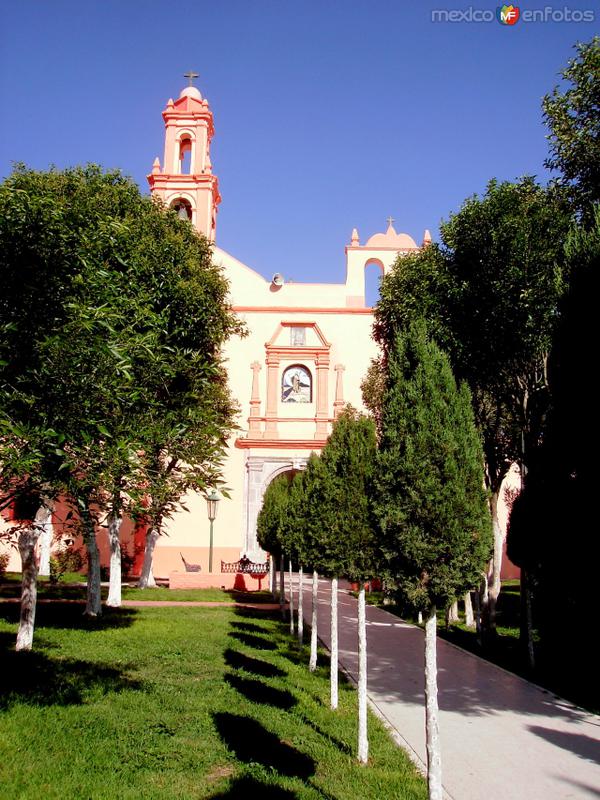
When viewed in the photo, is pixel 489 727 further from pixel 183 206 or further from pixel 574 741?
pixel 183 206

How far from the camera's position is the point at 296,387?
1293 inches

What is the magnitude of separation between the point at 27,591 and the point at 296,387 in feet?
72.7

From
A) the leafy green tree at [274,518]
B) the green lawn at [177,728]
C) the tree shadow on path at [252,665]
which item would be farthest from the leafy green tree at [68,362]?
the leafy green tree at [274,518]

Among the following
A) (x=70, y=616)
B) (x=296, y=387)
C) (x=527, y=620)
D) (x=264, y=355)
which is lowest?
(x=70, y=616)

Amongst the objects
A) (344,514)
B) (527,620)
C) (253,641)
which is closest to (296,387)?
(253,641)

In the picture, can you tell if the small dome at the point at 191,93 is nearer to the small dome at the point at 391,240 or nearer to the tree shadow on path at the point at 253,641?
the small dome at the point at 391,240

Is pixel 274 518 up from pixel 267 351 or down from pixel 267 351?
down

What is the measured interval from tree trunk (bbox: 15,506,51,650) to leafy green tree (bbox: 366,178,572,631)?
8.04 metres

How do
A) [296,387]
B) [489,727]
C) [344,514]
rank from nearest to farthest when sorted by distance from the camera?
[489,727] < [344,514] < [296,387]

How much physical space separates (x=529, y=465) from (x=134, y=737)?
8949 millimetres

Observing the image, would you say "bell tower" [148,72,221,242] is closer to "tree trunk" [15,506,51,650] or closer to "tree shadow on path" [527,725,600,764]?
"tree trunk" [15,506,51,650]

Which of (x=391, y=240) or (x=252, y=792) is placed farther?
(x=391, y=240)

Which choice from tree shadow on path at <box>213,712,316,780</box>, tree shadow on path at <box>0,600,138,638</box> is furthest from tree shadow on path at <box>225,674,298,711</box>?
tree shadow on path at <box>0,600,138,638</box>

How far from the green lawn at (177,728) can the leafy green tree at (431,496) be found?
6.14ft
